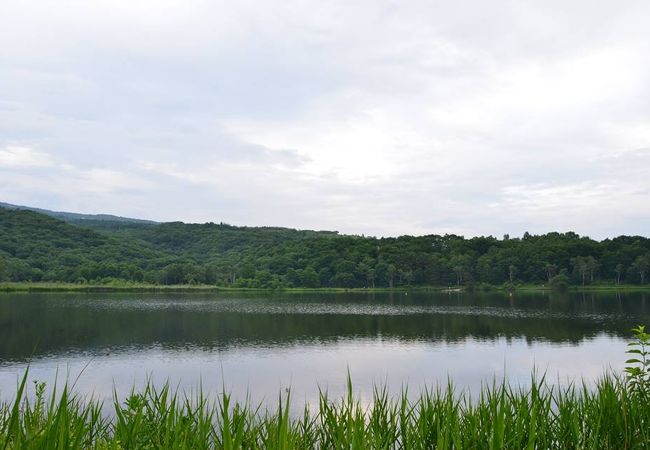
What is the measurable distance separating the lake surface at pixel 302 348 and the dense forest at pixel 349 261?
74578 mm

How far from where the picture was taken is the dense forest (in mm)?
134375

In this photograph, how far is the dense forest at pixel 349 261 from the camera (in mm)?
134375

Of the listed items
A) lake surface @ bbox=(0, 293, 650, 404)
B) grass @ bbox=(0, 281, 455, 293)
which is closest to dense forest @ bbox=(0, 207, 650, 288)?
grass @ bbox=(0, 281, 455, 293)

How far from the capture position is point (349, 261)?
15600cm

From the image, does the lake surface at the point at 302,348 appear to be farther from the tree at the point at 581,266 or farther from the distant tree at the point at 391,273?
the distant tree at the point at 391,273

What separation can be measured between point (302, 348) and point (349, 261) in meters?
118

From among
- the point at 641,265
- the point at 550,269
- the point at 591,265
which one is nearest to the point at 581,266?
the point at 591,265

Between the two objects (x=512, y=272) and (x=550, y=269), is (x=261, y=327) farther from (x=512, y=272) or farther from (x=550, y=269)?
(x=550, y=269)

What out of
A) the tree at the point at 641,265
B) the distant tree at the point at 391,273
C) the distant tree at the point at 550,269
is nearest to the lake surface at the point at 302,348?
the tree at the point at 641,265

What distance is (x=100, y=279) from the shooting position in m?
143

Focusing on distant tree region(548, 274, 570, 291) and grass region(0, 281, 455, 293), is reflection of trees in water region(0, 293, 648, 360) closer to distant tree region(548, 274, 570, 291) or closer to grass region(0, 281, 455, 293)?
grass region(0, 281, 455, 293)

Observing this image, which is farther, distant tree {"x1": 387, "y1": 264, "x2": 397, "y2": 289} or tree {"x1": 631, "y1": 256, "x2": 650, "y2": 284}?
distant tree {"x1": 387, "y1": 264, "x2": 397, "y2": 289}

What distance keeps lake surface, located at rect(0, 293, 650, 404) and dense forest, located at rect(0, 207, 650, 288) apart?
245 feet

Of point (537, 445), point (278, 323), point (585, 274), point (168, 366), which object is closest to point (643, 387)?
point (537, 445)
